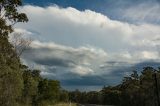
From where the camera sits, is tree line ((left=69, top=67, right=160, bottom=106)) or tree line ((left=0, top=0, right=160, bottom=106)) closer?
tree line ((left=0, top=0, right=160, bottom=106))

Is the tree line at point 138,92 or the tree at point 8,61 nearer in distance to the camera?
the tree at point 8,61

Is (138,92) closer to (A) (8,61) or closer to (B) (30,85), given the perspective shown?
(B) (30,85)

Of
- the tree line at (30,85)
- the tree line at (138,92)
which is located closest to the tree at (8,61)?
the tree line at (30,85)

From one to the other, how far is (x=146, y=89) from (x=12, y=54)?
201ft

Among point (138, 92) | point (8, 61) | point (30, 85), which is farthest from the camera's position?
point (138, 92)

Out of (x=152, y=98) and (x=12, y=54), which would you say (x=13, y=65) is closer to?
(x=12, y=54)

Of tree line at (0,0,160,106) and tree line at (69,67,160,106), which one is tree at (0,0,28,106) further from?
tree line at (69,67,160,106)

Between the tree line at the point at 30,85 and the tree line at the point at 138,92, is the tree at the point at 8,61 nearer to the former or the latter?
the tree line at the point at 30,85

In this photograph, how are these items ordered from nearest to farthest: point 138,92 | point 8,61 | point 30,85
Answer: point 8,61 < point 30,85 < point 138,92

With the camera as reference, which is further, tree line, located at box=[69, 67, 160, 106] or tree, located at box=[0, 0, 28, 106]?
tree line, located at box=[69, 67, 160, 106]

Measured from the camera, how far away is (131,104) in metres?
130

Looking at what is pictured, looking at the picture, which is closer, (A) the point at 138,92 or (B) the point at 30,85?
(B) the point at 30,85

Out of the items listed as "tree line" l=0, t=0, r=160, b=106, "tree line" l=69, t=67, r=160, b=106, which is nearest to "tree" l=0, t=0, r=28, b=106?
"tree line" l=0, t=0, r=160, b=106

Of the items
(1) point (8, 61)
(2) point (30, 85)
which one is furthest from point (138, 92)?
(1) point (8, 61)
